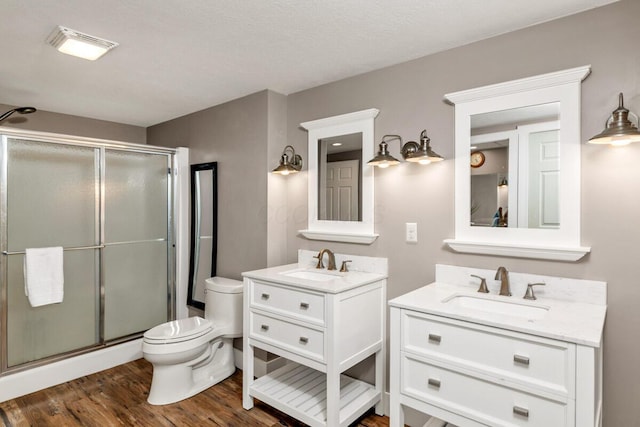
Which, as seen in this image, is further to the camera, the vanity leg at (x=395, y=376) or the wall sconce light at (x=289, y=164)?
the wall sconce light at (x=289, y=164)

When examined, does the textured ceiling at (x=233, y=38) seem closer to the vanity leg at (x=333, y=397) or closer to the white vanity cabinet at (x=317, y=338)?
the white vanity cabinet at (x=317, y=338)

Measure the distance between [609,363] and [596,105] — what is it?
1221mm

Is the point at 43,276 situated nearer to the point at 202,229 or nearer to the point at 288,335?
the point at 202,229

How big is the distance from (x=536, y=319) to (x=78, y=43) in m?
2.71

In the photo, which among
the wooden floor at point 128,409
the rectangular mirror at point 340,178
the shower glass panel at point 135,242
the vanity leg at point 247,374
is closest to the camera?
the wooden floor at point 128,409

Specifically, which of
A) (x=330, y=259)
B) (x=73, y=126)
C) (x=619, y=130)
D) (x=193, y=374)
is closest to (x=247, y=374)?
(x=193, y=374)

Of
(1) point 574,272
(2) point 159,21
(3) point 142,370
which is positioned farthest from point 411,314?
(3) point 142,370

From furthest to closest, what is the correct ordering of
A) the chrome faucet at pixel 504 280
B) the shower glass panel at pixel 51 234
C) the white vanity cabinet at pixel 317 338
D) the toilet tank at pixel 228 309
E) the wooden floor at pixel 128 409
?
1. the toilet tank at pixel 228 309
2. the shower glass panel at pixel 51 234
3. the wooden floor at pixel 128 409
4. the white vanity cabinet at pixel 317 338
5. the chrome faucet at pixel 504 280

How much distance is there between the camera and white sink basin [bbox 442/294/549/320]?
5.82 feet

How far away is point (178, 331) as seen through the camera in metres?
2.64

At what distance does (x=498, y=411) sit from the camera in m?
1.51

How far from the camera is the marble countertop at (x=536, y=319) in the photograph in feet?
4.54

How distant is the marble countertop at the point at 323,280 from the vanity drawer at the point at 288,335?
250 mm

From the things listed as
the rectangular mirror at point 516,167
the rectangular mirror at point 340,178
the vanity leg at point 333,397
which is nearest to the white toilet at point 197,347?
the rectangular mirror at point 340,178
